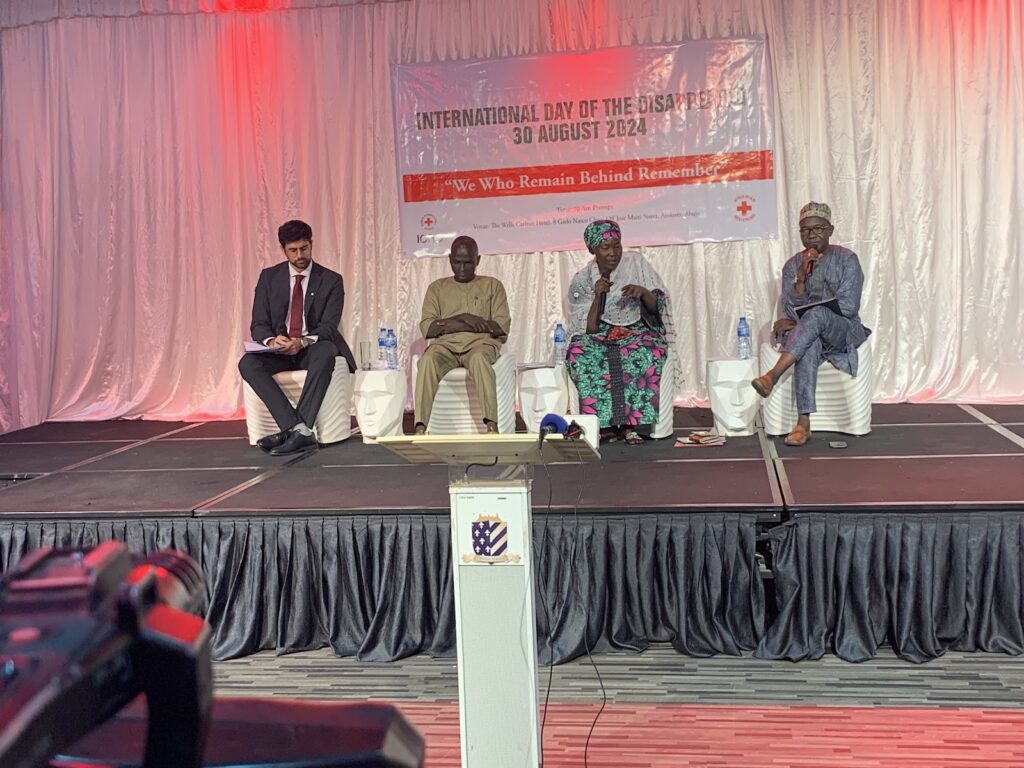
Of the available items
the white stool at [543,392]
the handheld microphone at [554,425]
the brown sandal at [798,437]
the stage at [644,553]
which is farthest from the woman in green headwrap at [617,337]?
the handheld microphone at [554,425]

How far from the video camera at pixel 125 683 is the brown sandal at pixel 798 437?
3.98 m

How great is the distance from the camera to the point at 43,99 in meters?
6.68

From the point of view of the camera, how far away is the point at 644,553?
3.12 m

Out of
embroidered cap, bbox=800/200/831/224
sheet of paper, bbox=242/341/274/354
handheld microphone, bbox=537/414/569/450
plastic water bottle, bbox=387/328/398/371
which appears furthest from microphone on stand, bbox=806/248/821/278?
handheld microphone, bbox=537/414/569/450

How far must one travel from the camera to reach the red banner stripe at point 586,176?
234 inches

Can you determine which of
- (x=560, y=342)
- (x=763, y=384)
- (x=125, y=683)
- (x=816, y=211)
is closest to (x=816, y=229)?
(x=816, y=211)

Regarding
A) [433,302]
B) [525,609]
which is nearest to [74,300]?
[433,302]

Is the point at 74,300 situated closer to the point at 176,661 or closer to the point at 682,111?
the point at 682,111

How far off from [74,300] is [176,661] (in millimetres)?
6797

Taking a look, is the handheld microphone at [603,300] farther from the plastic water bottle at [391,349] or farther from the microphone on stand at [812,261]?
the plastic water bottle at [391,349]

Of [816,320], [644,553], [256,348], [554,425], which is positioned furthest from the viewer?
[256,348]

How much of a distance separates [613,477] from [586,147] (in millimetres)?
2862

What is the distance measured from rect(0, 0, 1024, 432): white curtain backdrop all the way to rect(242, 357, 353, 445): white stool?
1.44 meters

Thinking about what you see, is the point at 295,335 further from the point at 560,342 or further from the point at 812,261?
the point at 812,261
